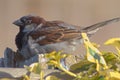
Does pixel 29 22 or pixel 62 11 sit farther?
pixel 62 11

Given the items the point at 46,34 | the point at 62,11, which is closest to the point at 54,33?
the point at 46,34

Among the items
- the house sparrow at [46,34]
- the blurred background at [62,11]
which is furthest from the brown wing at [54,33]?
the blurred background at [62,11]

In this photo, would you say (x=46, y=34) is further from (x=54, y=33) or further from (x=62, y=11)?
(x=62, y=11)

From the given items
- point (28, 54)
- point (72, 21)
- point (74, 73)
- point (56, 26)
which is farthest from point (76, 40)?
point (72, 21)

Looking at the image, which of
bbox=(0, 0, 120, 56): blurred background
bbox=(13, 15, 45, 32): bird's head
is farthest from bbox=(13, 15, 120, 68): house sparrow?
bbox=(0, 0, 120, 56): blurred background

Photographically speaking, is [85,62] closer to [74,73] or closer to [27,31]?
[74,73]

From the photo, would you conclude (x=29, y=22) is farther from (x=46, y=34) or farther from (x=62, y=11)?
(x=62, y=11)

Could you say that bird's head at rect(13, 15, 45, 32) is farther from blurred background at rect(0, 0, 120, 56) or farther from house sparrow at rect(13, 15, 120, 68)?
blurred background at rect(0, 0, 120, 56)

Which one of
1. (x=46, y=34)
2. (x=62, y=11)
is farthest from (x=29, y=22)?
(x=62, y=11)
